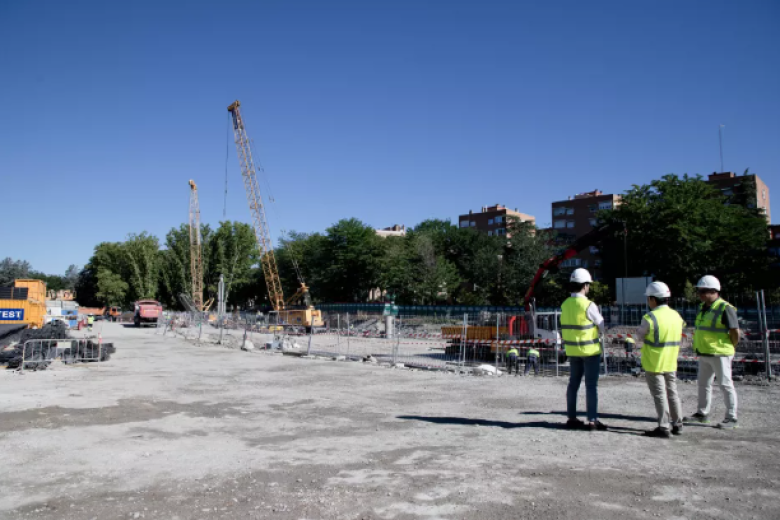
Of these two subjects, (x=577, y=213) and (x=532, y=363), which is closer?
(x=532, y=363)

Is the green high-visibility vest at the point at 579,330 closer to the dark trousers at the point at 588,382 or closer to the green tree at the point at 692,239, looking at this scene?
the dark trousers at the point at 588,382

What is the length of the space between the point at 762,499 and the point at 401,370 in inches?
469

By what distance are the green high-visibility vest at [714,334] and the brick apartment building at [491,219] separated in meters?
93.6

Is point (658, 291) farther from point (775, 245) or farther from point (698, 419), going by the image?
point (775, 245)

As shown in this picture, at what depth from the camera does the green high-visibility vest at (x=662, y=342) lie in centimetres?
686

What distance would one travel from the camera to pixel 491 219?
340 feet

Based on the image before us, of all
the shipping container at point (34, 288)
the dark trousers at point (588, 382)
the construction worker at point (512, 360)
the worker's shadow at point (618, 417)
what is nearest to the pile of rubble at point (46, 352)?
the shipping container at point (34, 288)

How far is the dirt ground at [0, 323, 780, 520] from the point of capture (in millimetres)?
4480

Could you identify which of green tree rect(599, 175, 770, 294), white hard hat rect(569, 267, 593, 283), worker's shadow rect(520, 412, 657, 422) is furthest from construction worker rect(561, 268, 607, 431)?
green tree rect(599, 175, 770, 294)

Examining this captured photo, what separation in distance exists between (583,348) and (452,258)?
81.4m

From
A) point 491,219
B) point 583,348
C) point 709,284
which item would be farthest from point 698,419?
point 491,219

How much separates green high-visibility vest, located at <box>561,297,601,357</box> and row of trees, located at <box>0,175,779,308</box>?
979 inches

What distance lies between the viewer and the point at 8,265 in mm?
103688

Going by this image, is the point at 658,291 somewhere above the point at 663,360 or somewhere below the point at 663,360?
above
